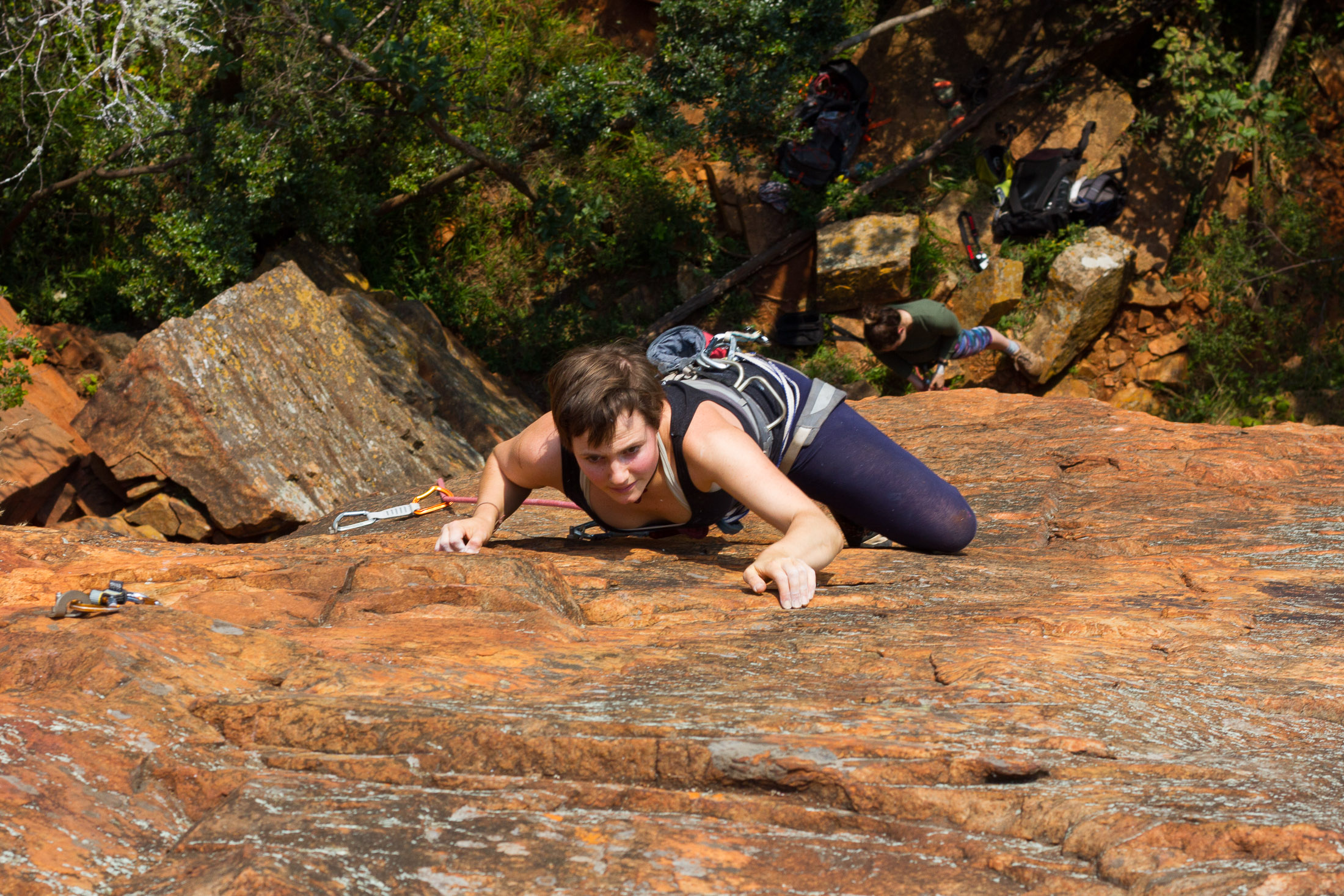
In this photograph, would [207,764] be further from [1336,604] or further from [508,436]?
[508,436]

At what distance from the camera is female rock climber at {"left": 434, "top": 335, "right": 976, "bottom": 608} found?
2.88 metres

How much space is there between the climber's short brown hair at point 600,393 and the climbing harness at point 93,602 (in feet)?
3.88

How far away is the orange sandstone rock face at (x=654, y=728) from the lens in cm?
154

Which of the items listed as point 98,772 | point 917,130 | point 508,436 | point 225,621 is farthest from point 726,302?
point 98,772

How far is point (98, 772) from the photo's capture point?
1.71 metres

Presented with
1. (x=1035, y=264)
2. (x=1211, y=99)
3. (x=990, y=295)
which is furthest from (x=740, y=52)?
(x=1211, y=99)

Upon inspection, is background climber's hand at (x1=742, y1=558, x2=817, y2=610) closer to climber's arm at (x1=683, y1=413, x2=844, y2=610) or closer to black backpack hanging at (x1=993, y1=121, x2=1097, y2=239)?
climber's arm at (x1=683, y1=413, x2=844, y2=610)

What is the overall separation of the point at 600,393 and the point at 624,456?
21 centimetres

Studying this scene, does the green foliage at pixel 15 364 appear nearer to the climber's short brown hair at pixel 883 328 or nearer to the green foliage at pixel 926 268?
the climber's short brown hair at pixel 883 328

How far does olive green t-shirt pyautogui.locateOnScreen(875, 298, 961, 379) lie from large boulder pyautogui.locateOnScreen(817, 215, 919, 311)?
5.15ft

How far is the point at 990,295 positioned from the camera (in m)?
10.3

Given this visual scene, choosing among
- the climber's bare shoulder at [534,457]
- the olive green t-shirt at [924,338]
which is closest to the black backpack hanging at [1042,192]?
the olive green t-shirt at [924,338]

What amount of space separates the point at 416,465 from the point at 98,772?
4.88 meters

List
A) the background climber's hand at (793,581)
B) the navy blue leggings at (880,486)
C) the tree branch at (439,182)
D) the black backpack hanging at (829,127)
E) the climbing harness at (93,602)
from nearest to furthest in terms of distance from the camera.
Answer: the climbing harness at (93,602) < the background climber's hand at (793,581) < the navy blue leggings at (880,486) < the tree branch at (439,182) < the black backpack hanging at (829,127)
